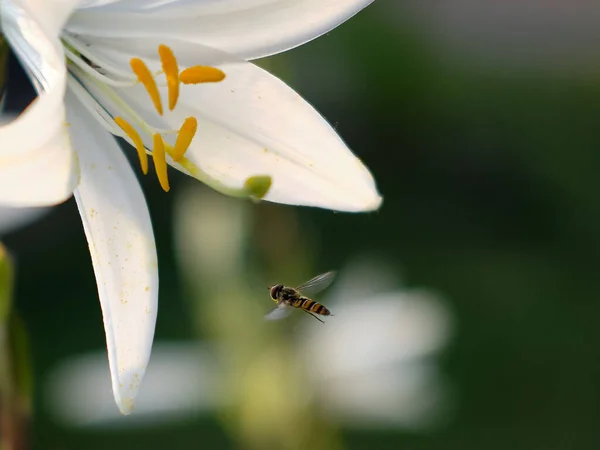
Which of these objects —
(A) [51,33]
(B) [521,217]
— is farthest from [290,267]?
(B) [521,217]

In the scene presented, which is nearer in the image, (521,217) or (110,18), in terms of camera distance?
(110,18)

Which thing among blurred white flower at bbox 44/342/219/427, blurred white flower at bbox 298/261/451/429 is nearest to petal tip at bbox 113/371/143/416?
blurred white flower at bbox 44/342/219/427

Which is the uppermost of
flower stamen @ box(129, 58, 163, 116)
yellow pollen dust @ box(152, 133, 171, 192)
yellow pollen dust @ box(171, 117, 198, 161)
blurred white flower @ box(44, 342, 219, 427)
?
flower stamen @ box(129, 58, 163, 116)

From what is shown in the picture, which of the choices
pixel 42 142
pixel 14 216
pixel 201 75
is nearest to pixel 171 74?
pixel 201 75

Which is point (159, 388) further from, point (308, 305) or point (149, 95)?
point (149, 95)

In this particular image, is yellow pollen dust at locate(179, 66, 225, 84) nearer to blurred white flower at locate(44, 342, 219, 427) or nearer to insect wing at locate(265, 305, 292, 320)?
insect wing at locate(265, 305, 292, 320)

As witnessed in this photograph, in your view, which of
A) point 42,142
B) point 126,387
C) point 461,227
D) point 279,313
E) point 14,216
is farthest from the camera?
point 461,227

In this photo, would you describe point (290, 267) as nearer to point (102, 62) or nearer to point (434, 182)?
point (102, 62)
